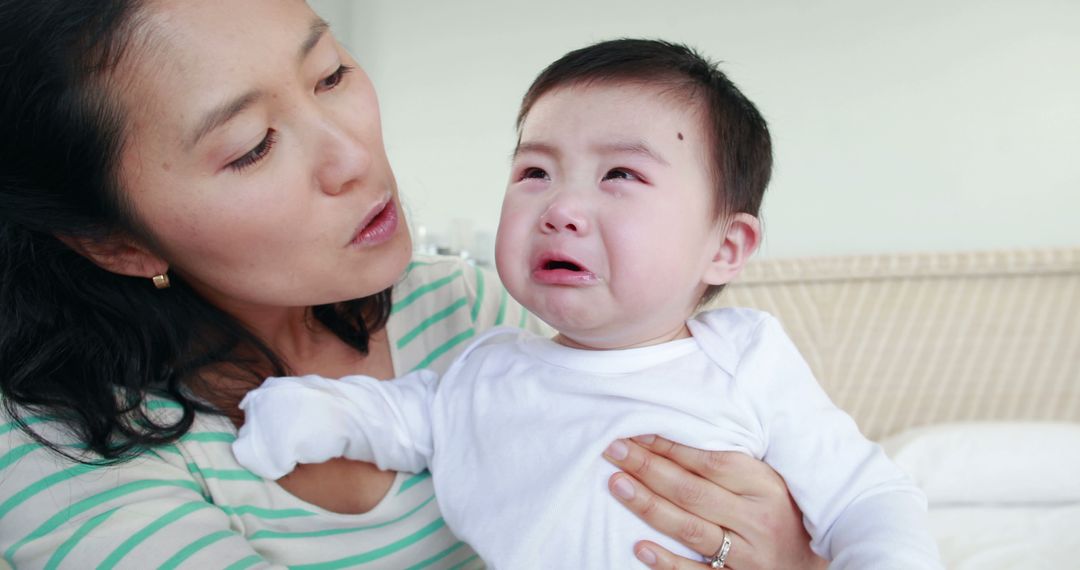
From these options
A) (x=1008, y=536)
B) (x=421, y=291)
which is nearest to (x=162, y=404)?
(x=421, y=291)

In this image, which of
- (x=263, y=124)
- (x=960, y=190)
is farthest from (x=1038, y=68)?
(x=263, y=124)

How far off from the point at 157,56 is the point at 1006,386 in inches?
93.7

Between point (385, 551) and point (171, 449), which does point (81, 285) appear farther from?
point (385, 551)

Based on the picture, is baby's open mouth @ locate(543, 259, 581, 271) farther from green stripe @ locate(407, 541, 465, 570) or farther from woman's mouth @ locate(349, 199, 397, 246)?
green stripe @ locate(407, 541, 465, 570)

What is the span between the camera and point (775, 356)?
941 millimetres

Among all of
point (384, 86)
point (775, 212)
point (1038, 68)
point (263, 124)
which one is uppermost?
point (263, 124)

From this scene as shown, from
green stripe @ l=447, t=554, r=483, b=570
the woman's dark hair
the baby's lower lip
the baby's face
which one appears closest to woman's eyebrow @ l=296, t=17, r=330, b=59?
the woman's dark hair

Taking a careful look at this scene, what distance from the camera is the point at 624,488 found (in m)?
0.88

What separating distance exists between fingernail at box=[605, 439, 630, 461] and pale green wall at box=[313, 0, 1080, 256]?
4.63ft

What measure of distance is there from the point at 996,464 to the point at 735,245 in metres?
1.33

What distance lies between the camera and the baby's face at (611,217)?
2.93ft

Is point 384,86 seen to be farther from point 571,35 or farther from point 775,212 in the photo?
point 775,212

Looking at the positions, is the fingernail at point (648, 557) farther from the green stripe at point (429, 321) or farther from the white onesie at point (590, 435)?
the green stripe at point (429, 321)

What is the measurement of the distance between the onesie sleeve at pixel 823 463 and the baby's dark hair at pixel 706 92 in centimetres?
15
